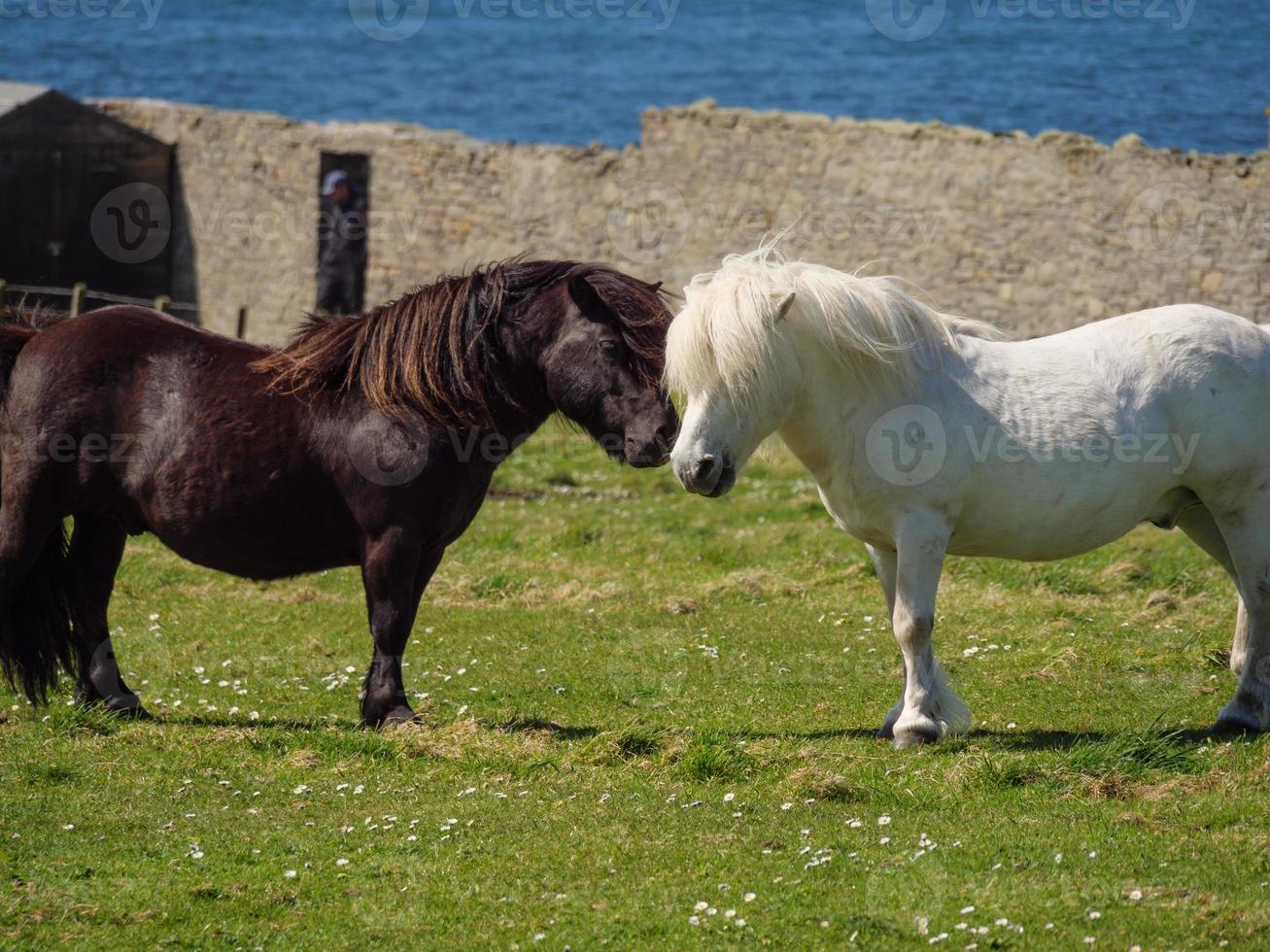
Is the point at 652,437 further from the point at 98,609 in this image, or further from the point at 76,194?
the point at 76,194

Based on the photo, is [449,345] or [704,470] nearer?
[704,470]

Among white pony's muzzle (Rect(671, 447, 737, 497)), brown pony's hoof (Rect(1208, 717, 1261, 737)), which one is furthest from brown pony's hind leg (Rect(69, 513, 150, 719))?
brown pony's hoof (Rect(1208, 717, 1261, 737))

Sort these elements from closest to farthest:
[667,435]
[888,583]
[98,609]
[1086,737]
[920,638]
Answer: [920,638] → [667,435] → [1086,737] → [888,583] → [98,609]

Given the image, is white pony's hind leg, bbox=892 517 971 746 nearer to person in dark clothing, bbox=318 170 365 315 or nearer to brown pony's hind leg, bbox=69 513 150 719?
brown pony's hind leg, bbox=69 513 150 719

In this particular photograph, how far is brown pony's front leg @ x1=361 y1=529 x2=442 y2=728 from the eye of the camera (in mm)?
6250

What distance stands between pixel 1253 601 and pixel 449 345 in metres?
3.46

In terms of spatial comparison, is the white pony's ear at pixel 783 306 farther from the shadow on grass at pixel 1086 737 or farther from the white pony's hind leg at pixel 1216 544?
the white pony's hind leg at pixel 1216 544

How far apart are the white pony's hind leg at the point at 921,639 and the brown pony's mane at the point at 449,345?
1313 millimetres

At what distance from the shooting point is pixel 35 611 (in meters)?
6.59

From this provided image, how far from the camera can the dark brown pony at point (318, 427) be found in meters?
6.22

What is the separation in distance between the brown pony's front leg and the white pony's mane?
1.41 m

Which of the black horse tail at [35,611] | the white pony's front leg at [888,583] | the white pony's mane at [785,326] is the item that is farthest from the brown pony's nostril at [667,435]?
the black horse tail at [35,611]

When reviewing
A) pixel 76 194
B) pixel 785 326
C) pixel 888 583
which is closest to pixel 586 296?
pixel 785 326

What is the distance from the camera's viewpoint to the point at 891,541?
19.7ft
